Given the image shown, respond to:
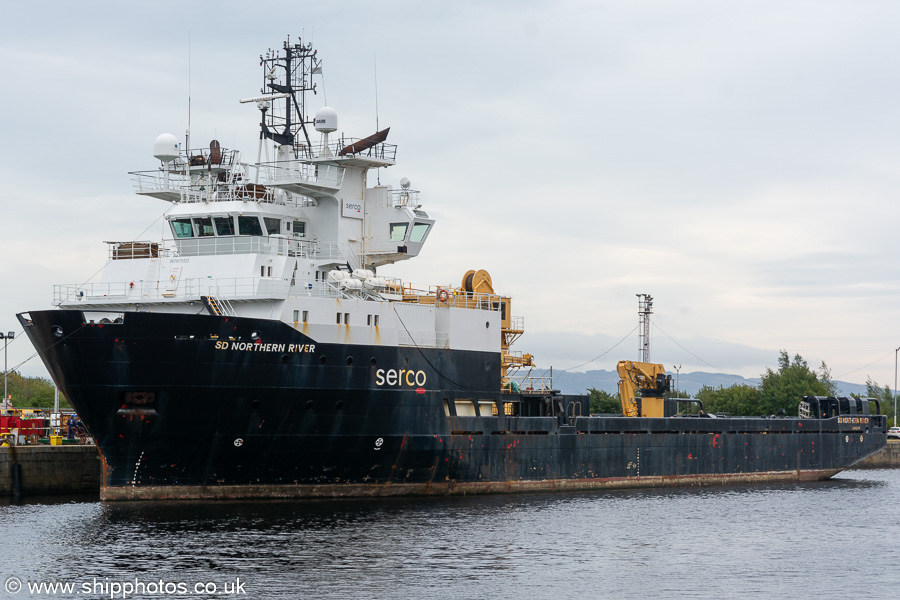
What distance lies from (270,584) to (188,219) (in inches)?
681

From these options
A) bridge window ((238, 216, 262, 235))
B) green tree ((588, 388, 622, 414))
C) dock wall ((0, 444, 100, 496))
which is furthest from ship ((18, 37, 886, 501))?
green tree ((588, 388, 622, 414))

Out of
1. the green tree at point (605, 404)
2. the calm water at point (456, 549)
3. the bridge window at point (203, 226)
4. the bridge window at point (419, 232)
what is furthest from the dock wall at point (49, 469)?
the green tree at point (605, 404)

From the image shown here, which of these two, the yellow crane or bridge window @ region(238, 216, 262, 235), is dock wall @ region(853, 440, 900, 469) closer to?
the yellow crane

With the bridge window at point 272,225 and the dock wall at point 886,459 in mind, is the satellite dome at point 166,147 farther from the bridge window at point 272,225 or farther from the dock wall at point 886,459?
the dock wall at point 886,459

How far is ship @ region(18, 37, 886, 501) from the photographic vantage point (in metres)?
33.0

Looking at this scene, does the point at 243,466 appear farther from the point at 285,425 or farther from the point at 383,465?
the point at 383,465

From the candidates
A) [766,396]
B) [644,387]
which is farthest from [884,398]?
[644,387]

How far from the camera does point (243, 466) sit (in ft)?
113

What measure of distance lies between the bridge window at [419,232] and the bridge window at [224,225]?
262 inches

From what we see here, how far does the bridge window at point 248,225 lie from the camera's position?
3769 centimetres

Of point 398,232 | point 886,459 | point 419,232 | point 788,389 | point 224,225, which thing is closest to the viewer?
point 224,225

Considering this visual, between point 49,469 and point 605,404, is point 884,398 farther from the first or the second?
point 49,469

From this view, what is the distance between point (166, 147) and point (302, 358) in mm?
10514

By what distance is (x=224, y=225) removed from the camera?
Answer: 124 feet
